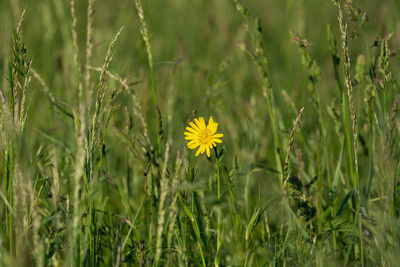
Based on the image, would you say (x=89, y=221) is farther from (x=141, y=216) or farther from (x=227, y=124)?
(x=227, y=124)

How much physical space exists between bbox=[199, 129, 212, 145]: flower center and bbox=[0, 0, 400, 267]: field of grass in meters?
0.07

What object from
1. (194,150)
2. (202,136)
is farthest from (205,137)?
(194,150)

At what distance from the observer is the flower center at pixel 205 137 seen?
165 centimetres

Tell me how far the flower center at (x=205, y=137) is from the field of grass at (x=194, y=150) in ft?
0.23

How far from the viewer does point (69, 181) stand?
2.10 m

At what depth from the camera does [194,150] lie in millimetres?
2033

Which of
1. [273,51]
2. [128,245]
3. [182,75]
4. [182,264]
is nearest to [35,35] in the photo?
[182,75]

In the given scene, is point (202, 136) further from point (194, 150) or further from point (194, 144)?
point (194, 150)

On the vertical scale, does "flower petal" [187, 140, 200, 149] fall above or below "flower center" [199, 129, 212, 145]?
below

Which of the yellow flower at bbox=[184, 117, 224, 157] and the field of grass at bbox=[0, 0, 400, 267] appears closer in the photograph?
the field of grass at bbox=[0, 0, 400, 267]

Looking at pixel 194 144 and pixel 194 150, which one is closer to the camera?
pixel 194 144

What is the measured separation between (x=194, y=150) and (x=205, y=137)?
0.38 meters

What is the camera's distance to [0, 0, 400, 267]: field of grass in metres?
1.53

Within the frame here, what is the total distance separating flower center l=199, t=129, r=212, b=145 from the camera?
1.65m
